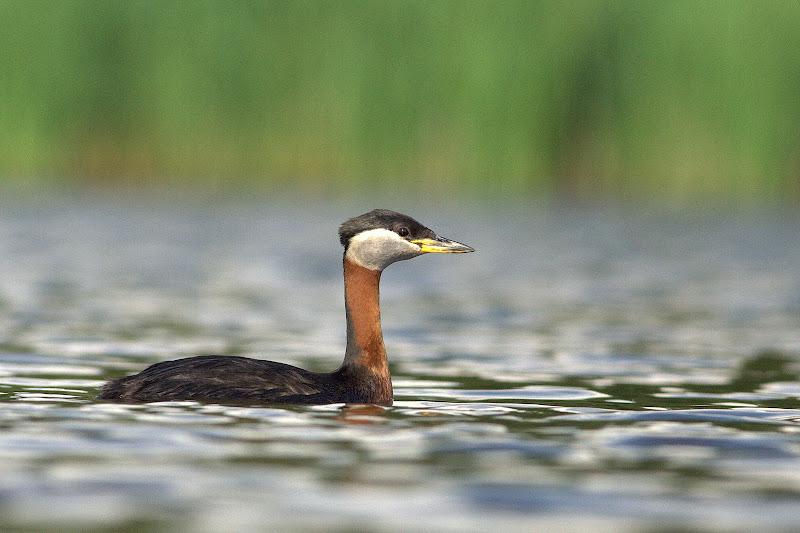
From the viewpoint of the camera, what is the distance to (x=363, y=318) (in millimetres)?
9633

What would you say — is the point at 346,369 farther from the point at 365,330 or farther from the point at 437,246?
the point at 437,246

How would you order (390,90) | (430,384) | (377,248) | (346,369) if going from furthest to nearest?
1. (390,90)
2. (430,384)
3. (377,248)
4. (346,369)

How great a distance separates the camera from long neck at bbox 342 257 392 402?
371 inches

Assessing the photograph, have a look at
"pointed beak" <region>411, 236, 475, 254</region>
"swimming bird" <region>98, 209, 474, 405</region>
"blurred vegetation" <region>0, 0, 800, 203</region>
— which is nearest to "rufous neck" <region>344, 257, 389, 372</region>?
"swimming bird" <region>98, 209, 474, 405</region>

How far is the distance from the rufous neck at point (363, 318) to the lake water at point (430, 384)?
0.35 metres

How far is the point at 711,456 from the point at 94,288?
1095 centimetres

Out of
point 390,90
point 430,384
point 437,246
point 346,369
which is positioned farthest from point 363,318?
point 390,90

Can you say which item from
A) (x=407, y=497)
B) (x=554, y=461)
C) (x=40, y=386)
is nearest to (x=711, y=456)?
(x=554, y=461)

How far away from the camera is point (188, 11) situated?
25.6 meters

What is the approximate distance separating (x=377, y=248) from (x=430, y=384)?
4.47 ft

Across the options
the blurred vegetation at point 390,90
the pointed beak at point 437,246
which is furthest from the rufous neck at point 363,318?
the blurred vegetation at point 390,90

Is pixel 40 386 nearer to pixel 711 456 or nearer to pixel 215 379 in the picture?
pixel 215 379

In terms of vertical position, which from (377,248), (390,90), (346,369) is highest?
(390,90)

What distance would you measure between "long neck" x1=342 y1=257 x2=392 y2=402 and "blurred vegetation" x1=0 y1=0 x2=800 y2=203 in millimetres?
16180
